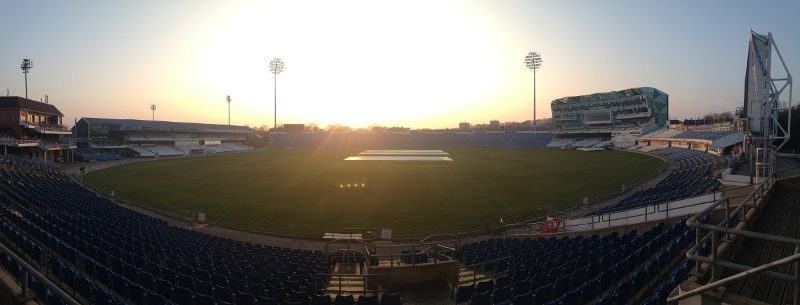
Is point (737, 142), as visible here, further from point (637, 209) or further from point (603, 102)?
point (603, 102)

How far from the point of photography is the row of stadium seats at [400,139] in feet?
382

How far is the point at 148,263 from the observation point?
1039cm

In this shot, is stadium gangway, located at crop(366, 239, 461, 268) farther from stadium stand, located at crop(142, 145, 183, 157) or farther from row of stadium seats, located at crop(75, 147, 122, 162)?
stadium stand, located at crop(142, 145, 183, 157)

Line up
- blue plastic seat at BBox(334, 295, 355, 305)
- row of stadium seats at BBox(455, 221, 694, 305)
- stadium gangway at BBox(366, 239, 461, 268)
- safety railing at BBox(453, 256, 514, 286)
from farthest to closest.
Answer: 1. stadium gangway at BBox(366, 239, 461, 268)
2. safety railing at BBox(453, 256, 514, 286)
3. blue plastic seat at BBox(334, 295, 355, 305)
4. row of stadium seats at BBox(455, 221, 694, 305)

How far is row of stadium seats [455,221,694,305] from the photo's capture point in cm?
737

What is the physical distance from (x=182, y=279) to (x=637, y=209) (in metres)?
16.9

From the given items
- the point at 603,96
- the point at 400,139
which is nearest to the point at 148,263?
the point at 603,96

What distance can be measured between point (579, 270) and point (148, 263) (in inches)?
406

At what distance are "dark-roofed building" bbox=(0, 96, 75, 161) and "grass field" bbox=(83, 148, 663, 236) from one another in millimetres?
11313

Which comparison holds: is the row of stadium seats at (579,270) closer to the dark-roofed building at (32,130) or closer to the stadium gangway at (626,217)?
the stadium gangway at (626,217)

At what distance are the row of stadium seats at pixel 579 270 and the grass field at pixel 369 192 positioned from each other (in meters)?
9.63

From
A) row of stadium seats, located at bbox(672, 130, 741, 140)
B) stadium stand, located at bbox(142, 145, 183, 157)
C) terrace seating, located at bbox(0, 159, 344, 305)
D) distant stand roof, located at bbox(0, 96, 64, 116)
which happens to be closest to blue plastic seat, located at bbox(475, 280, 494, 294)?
terrace seating, located at bbox(0, 159, 344, 305)

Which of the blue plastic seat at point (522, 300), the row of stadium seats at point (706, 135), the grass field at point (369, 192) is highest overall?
the row of stadium seats at point (706, 135)

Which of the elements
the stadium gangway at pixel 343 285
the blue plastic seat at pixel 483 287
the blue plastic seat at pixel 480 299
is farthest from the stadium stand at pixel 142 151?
the blue plastic seat at pixel 480 299
